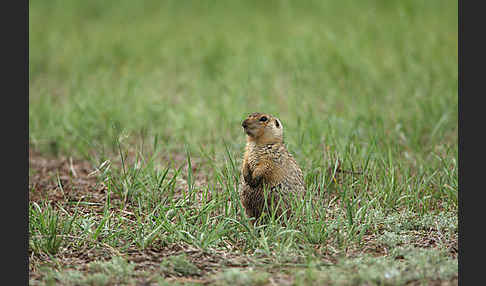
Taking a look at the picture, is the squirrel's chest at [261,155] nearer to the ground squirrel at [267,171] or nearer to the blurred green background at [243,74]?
the ground squirrel at [267,171]

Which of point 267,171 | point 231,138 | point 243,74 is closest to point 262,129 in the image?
point 267,171

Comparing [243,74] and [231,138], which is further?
[243,74]

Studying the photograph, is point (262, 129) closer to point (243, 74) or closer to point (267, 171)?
point (267, 171)

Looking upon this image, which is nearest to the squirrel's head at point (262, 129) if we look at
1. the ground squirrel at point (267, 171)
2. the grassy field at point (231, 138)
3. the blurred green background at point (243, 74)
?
the ground squirrel at point (267, 171)

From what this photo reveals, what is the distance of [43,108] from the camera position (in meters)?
7.42

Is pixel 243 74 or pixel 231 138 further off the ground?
pixel 243 74

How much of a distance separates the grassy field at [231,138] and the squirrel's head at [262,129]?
32cm

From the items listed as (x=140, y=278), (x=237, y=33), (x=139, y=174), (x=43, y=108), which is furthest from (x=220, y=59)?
(x=140, y=278)

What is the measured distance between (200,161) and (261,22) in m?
5.22

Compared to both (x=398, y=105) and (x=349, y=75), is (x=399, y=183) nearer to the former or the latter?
(x=398, y=105)

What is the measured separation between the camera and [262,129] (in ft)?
14.6

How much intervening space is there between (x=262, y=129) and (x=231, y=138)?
2.05m

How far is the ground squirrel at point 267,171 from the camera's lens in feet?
14.2

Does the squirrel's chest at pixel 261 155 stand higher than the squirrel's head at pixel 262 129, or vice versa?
the squirrel's head at pixel 262 129
